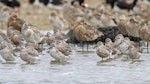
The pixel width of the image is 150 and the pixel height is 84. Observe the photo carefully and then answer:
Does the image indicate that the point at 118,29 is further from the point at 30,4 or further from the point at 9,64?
the point at 30,4

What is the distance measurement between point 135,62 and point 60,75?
2.60 meters

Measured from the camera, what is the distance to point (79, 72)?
511 inches

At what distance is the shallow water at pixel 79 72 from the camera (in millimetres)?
11938

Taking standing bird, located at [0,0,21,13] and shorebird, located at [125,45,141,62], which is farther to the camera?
standing bird, located at [0,0,21,13]

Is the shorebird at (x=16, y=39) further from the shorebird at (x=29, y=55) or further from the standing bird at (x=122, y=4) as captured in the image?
the standing bird at (x=122, y=4)

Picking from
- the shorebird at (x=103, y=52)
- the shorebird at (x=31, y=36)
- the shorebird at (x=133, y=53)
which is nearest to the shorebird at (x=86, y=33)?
the shorebird at (x=31, y=36)

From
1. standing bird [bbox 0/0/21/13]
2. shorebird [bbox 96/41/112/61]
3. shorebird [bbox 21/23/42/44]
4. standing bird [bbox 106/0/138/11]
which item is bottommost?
standing bird [bbox 106/0/138/11]

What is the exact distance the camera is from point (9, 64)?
1427 centimetres

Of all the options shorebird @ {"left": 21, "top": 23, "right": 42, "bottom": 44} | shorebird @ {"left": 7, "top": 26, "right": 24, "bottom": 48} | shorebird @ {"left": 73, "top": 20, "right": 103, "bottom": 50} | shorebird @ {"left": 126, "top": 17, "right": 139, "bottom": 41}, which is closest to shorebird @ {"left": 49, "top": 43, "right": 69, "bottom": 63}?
shorebird @ {"left": 21, "top": 23, "right": 42, "bottom": 44}

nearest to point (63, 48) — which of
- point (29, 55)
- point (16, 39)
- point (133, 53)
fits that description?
point (29, 55)

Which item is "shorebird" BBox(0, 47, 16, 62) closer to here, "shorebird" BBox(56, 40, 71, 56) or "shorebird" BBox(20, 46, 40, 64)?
"shorebird" BBox(20, 46, 40, 64)

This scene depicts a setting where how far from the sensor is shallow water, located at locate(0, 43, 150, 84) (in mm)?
11938

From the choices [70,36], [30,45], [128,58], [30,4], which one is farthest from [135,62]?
[30,4]

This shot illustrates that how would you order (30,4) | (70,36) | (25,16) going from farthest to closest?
1. (30,4)
2. (25,16)
3. (70,36)
